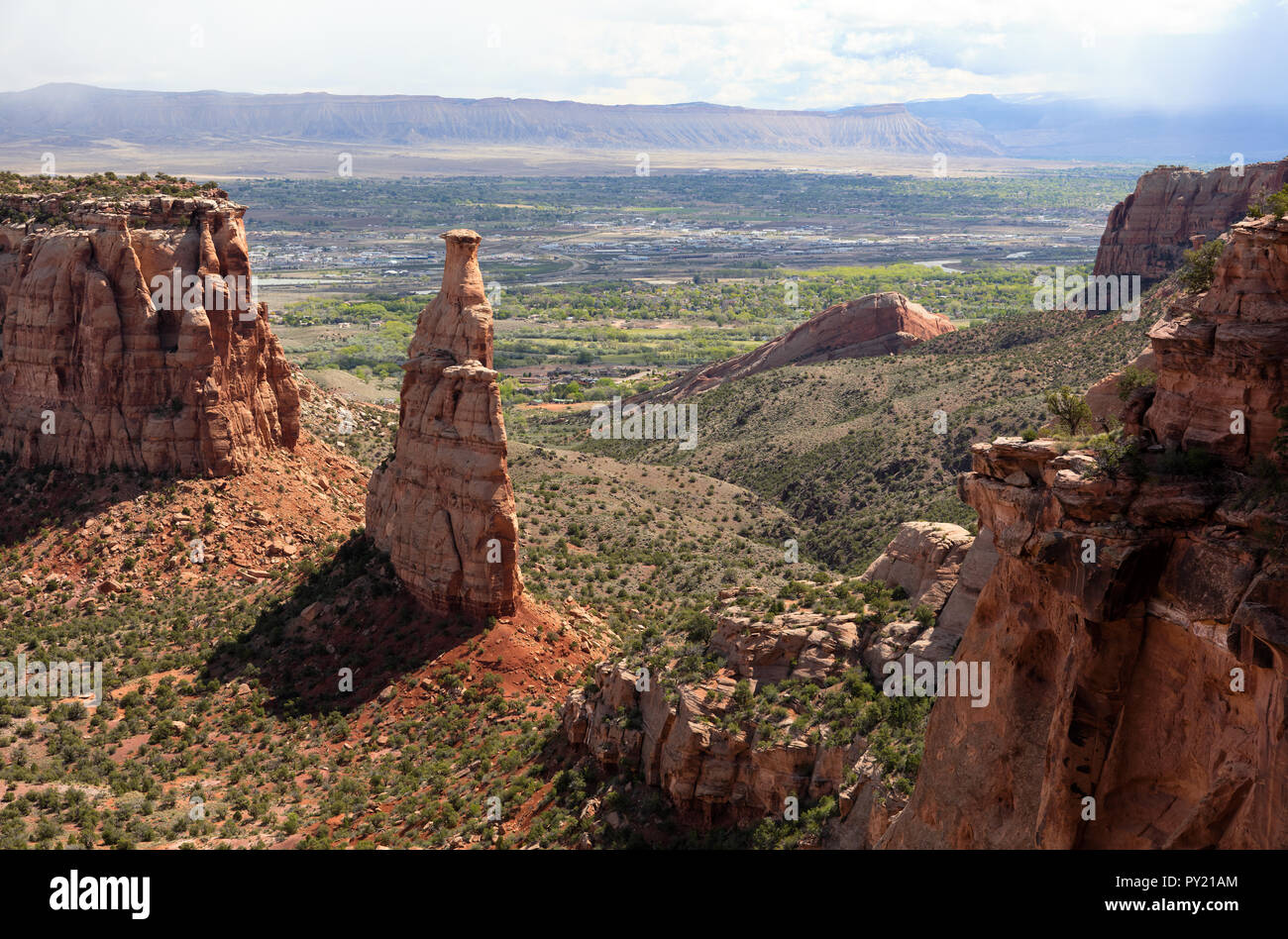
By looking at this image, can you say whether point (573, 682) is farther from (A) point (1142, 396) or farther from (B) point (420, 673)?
(A) point (1142, 396)

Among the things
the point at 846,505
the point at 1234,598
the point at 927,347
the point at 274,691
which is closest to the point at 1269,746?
the point at 1234,598

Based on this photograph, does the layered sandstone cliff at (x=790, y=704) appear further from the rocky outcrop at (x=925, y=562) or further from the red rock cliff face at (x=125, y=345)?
the red rock cliff face at (x=125, y=345)

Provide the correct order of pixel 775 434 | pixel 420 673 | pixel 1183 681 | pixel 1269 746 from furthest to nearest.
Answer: pixel 775 434 → pixel 420 673 → pixel 1183 681 → pixel 1269 746

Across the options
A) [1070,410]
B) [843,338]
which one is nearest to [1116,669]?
[1070,410]

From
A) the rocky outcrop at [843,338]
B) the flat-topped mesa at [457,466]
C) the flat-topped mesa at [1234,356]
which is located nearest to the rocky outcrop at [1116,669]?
the flat-topped mesa at [1234,356]

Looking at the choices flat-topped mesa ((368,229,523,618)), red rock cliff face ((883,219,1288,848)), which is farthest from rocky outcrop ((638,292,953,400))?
red rock cliff face ((883,219,1288,848))

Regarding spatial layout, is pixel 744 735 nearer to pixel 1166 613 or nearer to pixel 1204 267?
pixel 1166 613

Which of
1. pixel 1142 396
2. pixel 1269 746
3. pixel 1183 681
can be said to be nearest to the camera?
pixel 1269 746
